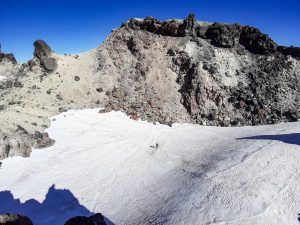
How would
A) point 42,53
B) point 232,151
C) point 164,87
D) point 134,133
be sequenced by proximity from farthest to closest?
point 42,53 < point 164,87 < point 134,133 < point 232,151

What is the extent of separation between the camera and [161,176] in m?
15.1

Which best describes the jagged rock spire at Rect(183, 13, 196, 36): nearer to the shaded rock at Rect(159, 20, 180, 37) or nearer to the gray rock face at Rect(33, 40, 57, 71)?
the shaded rock at Rect(159, 20, 180, 37)

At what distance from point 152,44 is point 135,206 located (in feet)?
55.0

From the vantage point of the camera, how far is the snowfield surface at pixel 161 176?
11.8 meters

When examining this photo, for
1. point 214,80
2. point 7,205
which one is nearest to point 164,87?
point 214,80

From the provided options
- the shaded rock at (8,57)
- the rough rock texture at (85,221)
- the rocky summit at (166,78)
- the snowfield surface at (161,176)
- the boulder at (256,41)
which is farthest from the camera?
the shaded rock at (8,57)

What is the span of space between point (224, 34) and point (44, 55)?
14413 mm

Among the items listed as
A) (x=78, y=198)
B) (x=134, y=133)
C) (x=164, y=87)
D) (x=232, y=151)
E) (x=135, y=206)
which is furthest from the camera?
(x=164, y=87)

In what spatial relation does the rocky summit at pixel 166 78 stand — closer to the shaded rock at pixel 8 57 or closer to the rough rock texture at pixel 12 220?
the shaded rock at pixel 8 57

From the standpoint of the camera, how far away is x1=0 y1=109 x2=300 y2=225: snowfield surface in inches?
463

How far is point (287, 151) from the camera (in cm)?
1412

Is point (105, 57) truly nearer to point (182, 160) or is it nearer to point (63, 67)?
point (63, 67)

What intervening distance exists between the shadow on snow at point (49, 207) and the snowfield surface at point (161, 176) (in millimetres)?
39

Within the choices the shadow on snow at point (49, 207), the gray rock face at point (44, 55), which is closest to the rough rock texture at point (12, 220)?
the shadow on snow at point (49, 207)
